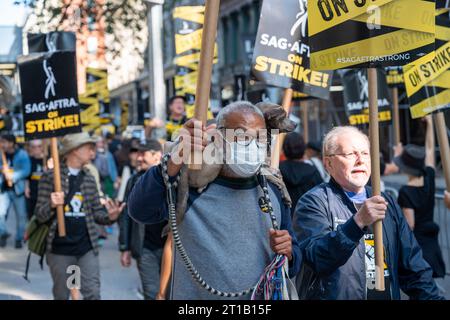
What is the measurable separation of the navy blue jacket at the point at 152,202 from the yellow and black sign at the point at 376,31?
0.85 meters

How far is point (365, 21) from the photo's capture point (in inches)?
171

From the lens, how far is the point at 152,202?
373cm

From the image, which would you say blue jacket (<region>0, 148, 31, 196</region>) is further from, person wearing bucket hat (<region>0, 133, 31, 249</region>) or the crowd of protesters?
the crowd of protesters

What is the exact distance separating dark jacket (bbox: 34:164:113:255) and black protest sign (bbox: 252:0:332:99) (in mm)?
2005

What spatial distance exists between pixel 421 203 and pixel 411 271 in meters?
3.65

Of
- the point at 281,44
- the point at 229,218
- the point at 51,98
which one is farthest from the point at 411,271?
the point at 51,98

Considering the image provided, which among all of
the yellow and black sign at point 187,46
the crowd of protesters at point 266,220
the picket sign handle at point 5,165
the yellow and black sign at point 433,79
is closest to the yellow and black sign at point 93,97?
the picket sign handle at point 5,165

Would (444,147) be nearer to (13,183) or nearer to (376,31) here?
(376,31)

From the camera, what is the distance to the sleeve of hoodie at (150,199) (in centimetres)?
370

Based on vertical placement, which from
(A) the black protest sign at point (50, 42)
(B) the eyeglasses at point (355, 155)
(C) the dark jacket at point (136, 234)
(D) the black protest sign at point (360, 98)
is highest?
(A) the black protest sign at point (50, 42)

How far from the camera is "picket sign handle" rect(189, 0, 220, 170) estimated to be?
3.57m

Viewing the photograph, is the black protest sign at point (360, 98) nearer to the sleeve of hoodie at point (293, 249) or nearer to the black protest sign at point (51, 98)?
the black protest sign at point (51, 98)

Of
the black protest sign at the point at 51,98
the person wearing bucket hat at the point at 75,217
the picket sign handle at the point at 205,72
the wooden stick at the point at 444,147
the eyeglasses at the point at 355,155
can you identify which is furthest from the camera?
the black protest sign at the point at 51,98

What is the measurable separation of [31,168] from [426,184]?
27.3ft
